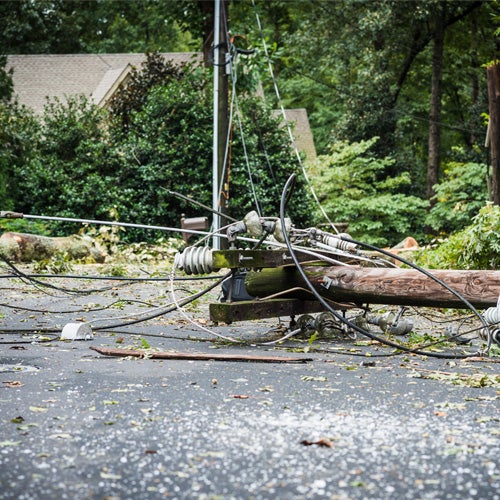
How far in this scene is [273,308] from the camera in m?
6.59

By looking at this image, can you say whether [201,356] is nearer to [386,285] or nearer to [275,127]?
[386,285]

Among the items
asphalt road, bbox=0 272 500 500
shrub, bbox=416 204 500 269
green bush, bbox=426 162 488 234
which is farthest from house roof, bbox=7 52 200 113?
asphalt road, bbox=0 272 500 500

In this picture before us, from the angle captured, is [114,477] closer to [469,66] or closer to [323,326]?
[323,326]

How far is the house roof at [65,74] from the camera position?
95.6ft

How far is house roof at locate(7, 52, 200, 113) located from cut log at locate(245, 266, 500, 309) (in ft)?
75.2

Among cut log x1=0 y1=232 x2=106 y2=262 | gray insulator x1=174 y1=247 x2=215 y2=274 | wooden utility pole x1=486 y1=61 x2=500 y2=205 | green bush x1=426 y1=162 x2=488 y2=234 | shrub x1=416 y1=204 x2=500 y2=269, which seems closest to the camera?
gray insulator x1=174 y1=247 x2=215 y2=274

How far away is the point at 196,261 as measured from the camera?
6.49 metres

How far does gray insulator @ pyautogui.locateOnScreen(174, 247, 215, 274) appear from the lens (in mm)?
6465

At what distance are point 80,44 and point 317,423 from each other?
40049 mm

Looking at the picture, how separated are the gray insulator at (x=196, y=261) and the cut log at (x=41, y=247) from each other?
9.12 m

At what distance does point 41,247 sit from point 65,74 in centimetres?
1607

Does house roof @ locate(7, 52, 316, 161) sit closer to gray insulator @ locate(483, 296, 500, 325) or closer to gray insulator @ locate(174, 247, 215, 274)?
gray insulator @ locate(174, 247, 215, 274)

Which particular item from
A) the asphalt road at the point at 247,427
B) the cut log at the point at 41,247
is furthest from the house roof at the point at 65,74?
the asphalt road at the point at 247,427

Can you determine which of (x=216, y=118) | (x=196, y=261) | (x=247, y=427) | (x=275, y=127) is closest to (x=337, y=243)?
(x=196, y=261)
